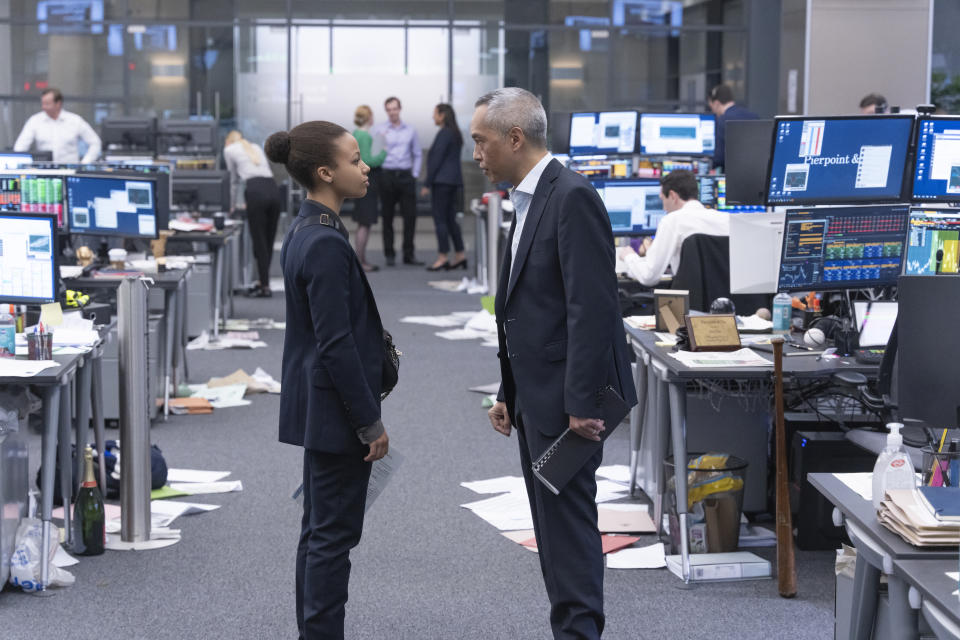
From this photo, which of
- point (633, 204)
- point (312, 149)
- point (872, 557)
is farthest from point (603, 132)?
point (872, 557)

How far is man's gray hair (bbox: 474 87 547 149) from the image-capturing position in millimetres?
3027

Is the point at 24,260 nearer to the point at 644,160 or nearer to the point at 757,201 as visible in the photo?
the point at 757,201

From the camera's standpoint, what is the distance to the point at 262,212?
1047cm

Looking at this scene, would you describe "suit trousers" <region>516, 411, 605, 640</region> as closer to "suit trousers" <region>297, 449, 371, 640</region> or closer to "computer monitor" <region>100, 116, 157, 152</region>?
"suit trousers" <region>297, 449, 371, 640</region>

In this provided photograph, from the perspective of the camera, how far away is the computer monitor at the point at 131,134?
1071 centimetres

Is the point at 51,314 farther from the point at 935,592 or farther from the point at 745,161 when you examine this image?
the point at 935,592

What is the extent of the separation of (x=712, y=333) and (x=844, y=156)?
904 mm

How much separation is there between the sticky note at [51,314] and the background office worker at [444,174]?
8.30 metres

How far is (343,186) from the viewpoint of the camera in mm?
3158

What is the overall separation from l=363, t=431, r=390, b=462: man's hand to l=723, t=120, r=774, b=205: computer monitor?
10.9ft

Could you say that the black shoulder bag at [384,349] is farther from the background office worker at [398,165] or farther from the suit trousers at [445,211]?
the background office worker at [398,165]

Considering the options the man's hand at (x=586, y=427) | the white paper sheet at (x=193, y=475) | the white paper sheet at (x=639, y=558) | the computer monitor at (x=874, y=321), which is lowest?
the white paper sheet at (x=639, y=558)

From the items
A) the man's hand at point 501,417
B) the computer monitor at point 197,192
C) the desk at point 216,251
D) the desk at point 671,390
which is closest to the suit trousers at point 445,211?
the computer monitor at point 197,192

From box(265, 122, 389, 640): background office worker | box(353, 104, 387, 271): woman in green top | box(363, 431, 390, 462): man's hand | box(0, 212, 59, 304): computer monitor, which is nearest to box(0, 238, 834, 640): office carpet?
box(0, 212, 59, 304): computer monitor
